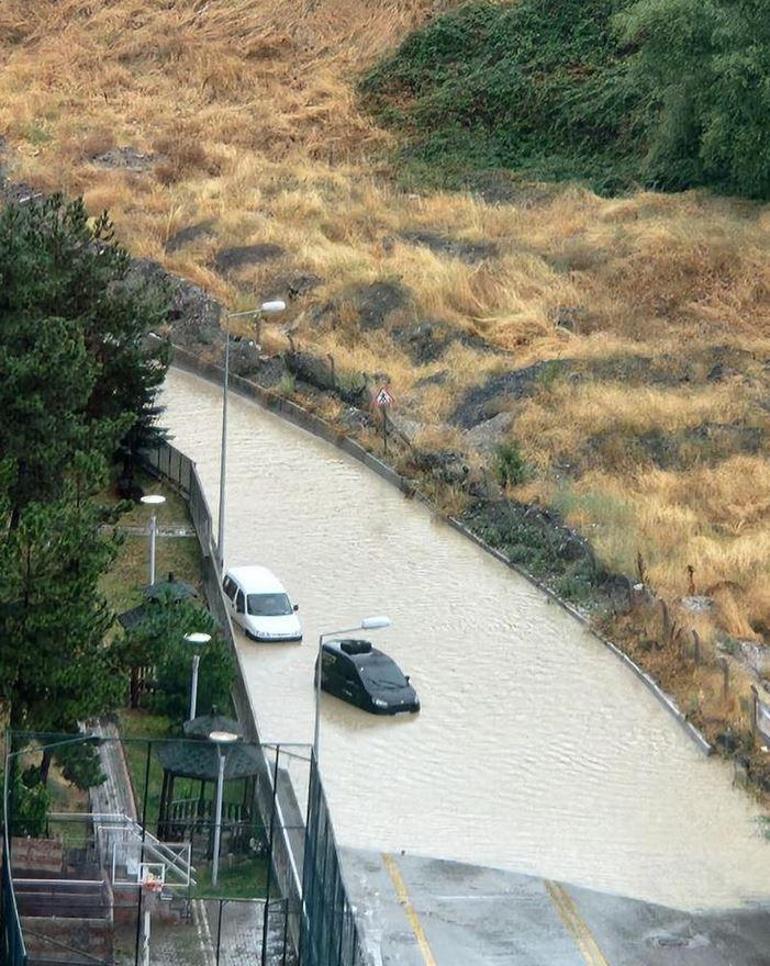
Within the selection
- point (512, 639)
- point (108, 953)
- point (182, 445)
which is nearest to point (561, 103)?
point (182, 445)

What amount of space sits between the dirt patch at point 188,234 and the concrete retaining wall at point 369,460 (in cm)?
868

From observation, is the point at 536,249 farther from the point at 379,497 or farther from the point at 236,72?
the point at 236,72

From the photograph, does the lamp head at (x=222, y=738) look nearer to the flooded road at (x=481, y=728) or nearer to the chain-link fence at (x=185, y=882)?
the chain-link fence at (x=185, y=882)

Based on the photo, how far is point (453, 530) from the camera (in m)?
49.5

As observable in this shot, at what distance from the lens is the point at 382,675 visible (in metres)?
39.1

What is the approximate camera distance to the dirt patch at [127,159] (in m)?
78.4

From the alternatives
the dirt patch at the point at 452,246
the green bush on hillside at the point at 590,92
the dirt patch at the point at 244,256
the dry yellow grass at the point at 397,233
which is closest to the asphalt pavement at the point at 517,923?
the dry yellow grass at the point at 397,233

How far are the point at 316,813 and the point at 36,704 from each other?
537 cm

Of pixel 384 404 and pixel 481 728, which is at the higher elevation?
pixel 384 404

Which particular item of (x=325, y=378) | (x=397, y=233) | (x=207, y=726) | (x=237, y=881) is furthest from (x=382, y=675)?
(x=397, y=233)

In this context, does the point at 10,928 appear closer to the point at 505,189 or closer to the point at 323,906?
the point at 323,906

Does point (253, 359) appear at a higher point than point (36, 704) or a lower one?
lower

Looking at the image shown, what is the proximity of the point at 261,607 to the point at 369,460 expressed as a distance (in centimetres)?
1225

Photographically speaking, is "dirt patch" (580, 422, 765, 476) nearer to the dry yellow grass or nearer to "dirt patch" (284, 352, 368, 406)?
the dry yellow grass
